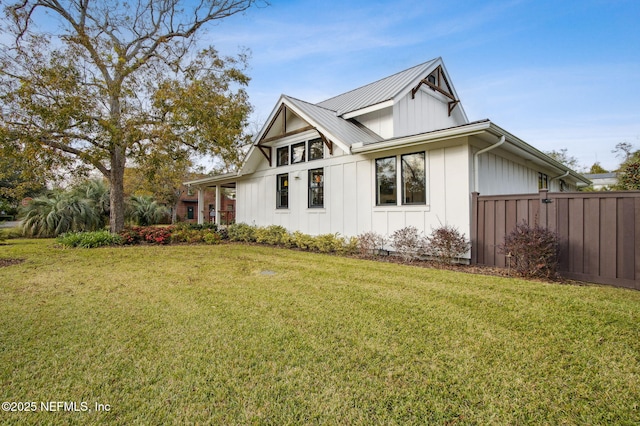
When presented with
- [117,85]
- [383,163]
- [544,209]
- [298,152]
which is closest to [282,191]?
[298,152]

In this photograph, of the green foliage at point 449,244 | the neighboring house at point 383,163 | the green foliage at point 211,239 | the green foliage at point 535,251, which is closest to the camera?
the green foliage at point 535,251

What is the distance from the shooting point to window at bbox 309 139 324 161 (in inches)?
407

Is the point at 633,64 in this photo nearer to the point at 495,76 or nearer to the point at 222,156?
the point at 495,76

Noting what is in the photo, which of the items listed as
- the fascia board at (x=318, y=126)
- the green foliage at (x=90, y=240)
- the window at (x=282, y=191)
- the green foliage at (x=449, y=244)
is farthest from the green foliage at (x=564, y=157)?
the green foliage at (x=90, y=240)

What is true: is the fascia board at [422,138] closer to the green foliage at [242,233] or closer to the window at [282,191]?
the window at [282,191]

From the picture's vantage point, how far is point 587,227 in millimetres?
5234

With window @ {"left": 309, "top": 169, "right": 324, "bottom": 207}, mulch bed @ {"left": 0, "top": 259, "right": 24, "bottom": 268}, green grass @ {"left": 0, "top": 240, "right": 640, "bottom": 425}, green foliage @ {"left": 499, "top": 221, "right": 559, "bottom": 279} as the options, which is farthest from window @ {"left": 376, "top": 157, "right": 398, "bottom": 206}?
mulch bed @ {"left": 0, "top": 259, "right": 24, "bottom": 268}

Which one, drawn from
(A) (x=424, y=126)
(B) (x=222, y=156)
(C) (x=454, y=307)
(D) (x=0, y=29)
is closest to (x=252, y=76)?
(B) (x=222, y=156)

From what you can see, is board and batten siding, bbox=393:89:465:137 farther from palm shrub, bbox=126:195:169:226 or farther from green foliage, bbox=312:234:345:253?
palm shrub, bbox=126:195:169:226

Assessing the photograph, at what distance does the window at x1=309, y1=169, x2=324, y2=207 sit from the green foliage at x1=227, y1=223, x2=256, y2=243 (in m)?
3.14

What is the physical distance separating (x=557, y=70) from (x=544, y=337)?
14551 millimetres

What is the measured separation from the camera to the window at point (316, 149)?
1033 cm

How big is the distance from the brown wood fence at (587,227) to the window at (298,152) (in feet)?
22.0

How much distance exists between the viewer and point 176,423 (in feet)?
5.80
